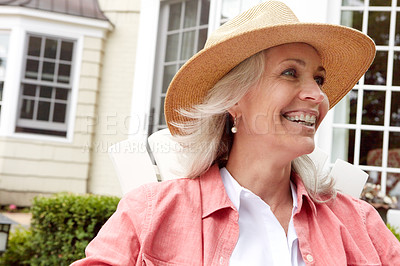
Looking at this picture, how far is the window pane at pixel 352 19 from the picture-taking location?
4367 mm

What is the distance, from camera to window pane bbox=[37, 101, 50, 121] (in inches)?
308

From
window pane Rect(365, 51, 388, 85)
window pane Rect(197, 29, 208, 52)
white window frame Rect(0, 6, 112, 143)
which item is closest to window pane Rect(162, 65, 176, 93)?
window pane Rect(197, 29, 208, 52)

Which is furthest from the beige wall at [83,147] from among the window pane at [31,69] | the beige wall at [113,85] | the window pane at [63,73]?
the window pane at [31,69]

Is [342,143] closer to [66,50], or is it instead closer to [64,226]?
[64,226]

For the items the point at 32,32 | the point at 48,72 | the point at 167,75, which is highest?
the point at 32,32

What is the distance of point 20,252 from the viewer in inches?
155

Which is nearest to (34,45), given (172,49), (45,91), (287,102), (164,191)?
(45,91)

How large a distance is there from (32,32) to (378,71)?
5.62 meters

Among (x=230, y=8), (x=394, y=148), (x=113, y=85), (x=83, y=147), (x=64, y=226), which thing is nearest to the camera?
(x=64, y=226)

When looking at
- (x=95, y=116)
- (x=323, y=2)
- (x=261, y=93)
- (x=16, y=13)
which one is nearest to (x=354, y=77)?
(x=261, y=93)

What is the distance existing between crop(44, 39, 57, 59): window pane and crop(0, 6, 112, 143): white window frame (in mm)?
156

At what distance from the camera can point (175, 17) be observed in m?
5.58

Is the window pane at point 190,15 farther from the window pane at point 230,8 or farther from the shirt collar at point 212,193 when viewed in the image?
the shirt collar at point 212,193

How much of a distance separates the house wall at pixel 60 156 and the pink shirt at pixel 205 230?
643 cm
